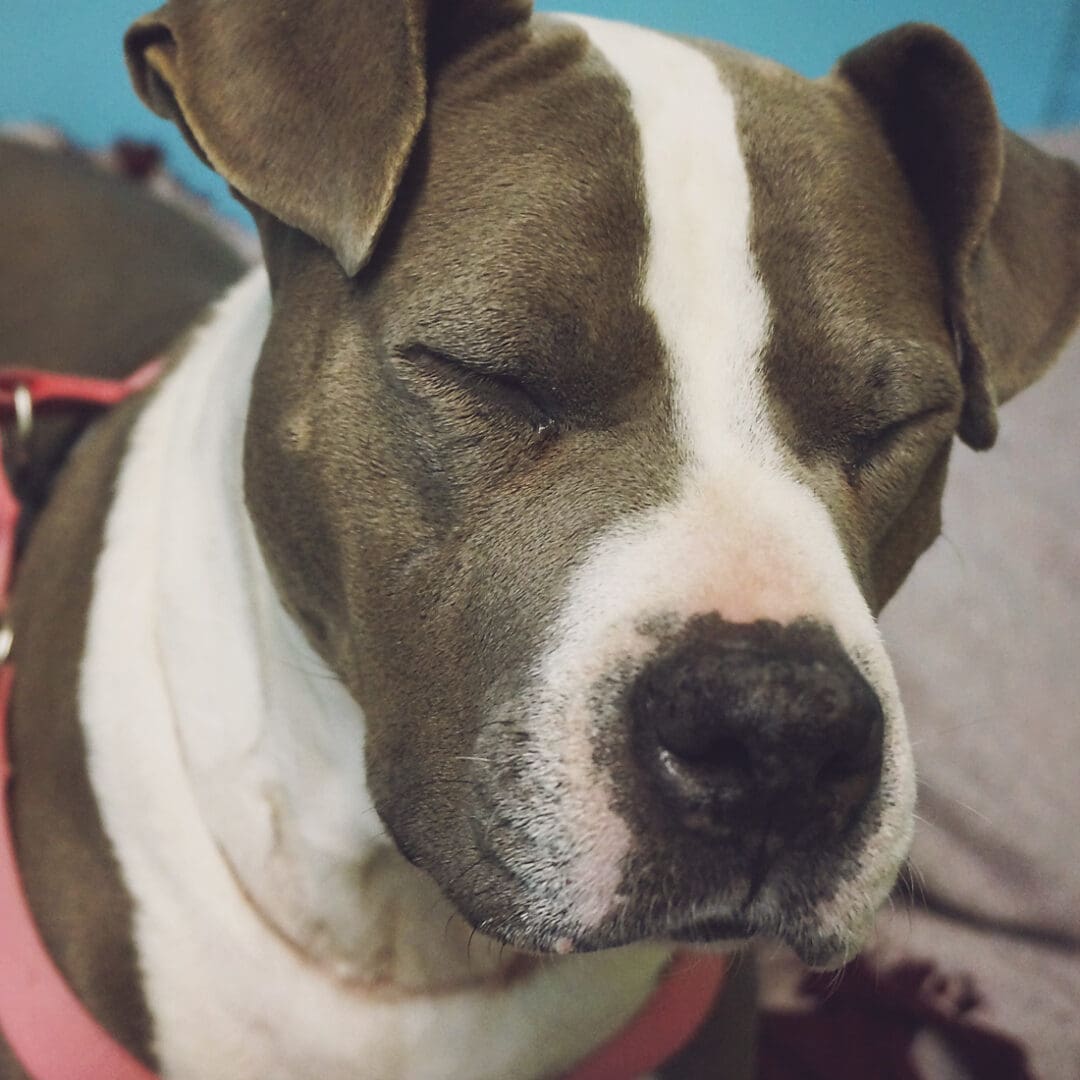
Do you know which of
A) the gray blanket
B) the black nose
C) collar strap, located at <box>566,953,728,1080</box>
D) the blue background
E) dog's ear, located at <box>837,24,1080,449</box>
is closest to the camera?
the black nose

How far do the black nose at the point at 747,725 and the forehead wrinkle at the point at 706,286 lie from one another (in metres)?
0.17

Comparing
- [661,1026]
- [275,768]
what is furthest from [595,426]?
[661,1026]

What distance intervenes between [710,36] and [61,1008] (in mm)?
2117

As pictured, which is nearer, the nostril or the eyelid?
the nostril

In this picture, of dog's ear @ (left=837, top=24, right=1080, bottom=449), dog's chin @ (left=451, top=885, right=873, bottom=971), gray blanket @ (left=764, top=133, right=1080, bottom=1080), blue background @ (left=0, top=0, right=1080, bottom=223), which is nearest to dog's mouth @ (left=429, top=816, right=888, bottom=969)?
dog's chin @ (left=451, top=885, right=873, bottom=971)

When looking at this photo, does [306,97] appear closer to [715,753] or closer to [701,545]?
[701,545]

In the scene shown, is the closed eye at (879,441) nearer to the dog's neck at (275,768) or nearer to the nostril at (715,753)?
the nostril at (715,753)

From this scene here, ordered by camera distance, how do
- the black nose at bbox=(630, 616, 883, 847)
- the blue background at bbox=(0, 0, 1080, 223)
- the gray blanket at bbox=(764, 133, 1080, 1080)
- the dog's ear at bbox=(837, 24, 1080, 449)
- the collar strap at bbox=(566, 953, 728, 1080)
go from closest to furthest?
the black nose at bbox=(630, 616, 883, 847)
the dog's ear at bbox=(837, 24, 1080, 449)
the collar strap at bbox=(566, 953, 728, 1080)
the gray blanket at bbox=(764, 133, 1080, 1080)
the blue background at bbox=(0, 0, 1080, 223)

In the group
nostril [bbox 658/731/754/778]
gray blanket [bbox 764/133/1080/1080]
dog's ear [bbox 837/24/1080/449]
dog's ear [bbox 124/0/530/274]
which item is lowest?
gray blanket [bbox 764/133/1080/1080]

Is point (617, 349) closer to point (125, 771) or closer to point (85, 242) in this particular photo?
point (125, 771)

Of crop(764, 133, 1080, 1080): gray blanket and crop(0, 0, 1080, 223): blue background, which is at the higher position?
crop(0, 0, 1080, 223): blue background

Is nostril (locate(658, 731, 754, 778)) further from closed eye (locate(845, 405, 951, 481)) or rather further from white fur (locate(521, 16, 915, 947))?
closed eye (locate(845, 405, 951, 481))

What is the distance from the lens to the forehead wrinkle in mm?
962

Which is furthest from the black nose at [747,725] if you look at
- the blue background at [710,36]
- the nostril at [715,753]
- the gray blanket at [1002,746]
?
the blue background at [710,36]
